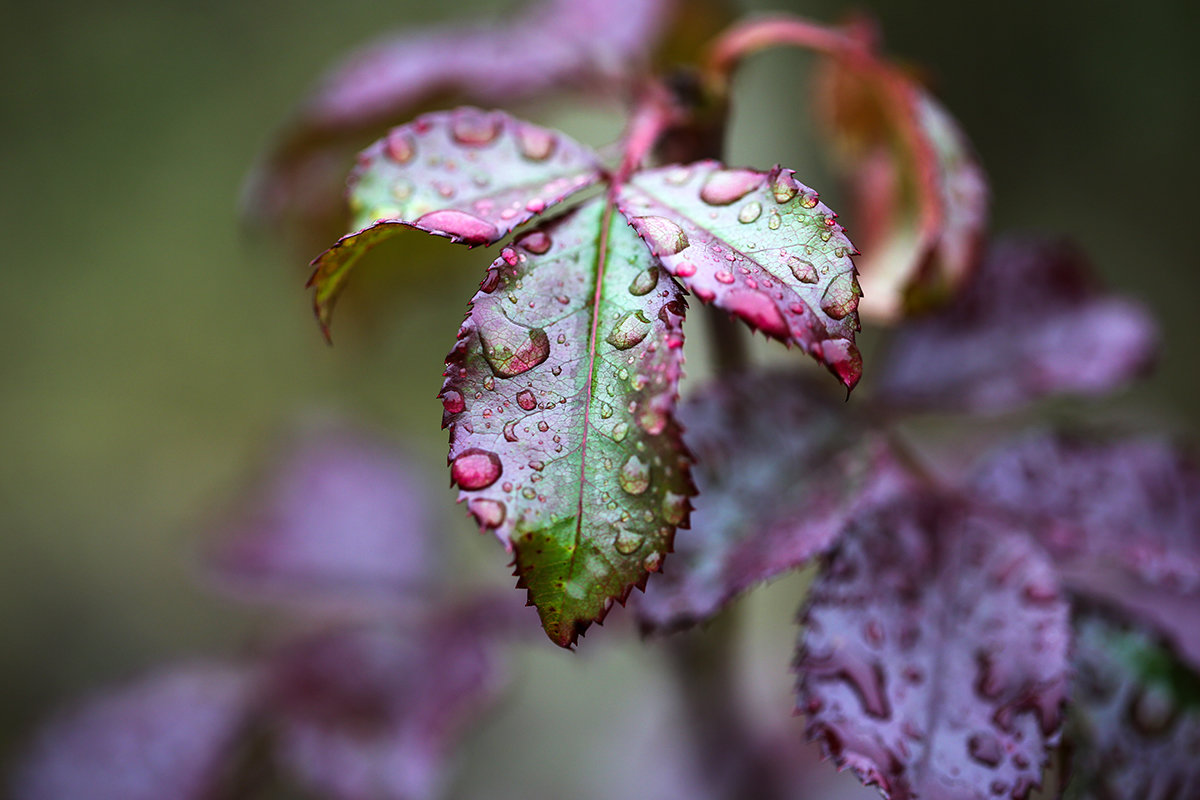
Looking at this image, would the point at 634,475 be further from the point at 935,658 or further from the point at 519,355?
the point at 935,658

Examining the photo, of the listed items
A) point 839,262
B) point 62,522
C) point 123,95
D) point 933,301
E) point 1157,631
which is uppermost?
point 839,262

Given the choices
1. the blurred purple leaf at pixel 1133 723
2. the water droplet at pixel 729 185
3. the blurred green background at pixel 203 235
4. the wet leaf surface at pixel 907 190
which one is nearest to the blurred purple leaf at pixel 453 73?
the wet leaf surface at pixel 907 190

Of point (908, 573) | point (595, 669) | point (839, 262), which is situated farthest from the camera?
point (595, 669)

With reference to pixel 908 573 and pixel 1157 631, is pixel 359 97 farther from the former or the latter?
pixel 1157 631

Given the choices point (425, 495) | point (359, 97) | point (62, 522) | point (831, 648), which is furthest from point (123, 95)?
point (831, 648)

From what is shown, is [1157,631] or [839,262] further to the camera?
[1157,631]

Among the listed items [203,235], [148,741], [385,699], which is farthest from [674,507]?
[203,235]

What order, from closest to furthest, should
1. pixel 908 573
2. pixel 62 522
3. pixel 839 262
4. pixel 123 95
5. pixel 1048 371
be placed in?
pixel 839 262
pixel 908 573
pixel 1048 371
pixel 62 522
pixel 123 95

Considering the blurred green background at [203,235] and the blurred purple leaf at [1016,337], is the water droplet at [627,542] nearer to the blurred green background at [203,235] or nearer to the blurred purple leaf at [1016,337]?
the blurred purple leaf at [1016,337]
